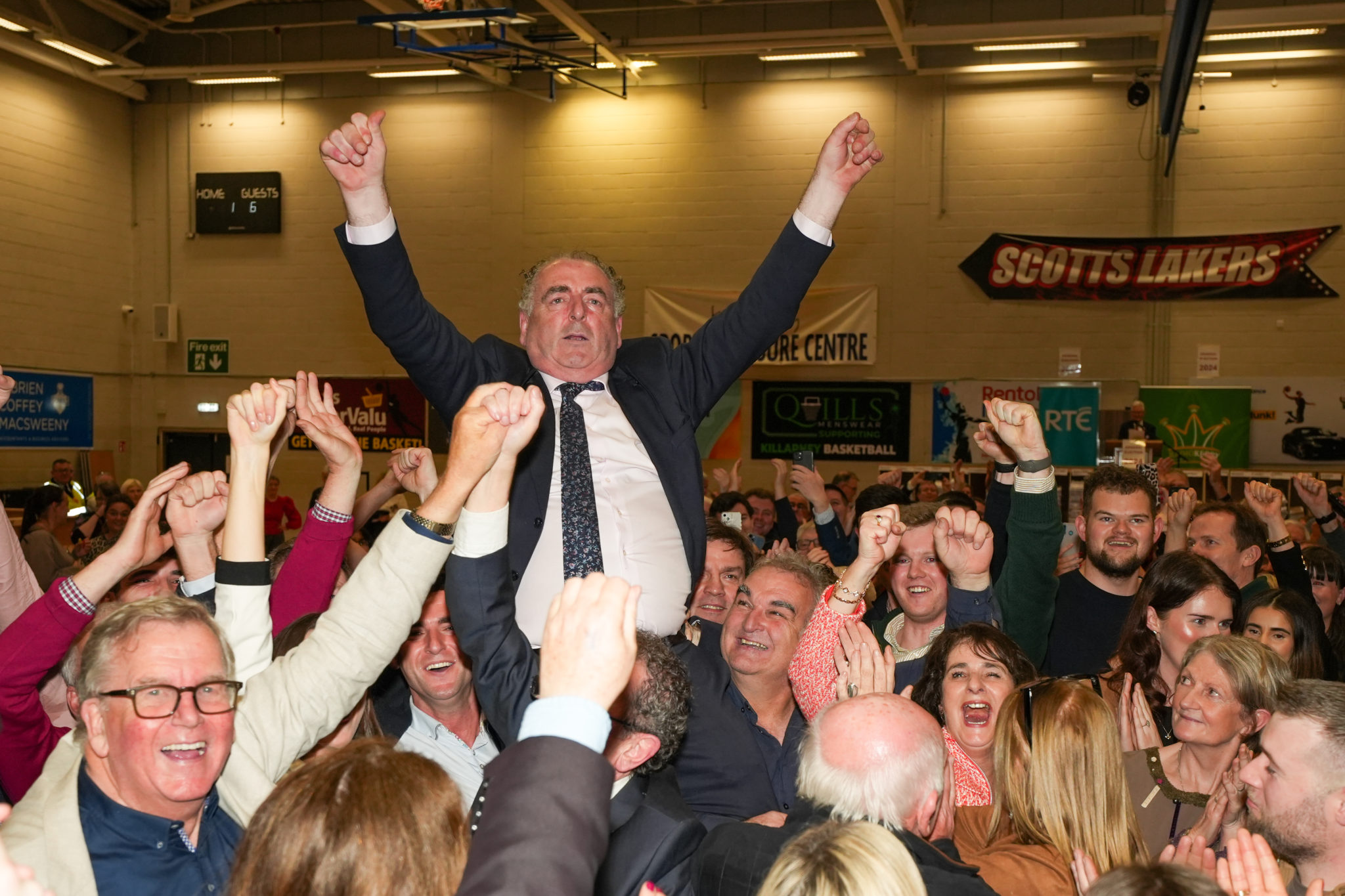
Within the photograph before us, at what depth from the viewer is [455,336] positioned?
273 centimetres

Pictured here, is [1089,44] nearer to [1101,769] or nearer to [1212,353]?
[1212,353]

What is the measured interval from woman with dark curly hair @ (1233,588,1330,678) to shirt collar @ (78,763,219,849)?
2934 mm

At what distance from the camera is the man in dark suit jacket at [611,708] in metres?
1.93

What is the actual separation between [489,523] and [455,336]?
36.2 inches

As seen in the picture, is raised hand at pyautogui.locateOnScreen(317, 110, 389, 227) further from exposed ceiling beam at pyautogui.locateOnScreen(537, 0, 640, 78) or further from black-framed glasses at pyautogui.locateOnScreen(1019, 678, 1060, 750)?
exposed ceiling beam at pyautogui.locateOnScreen(537, 0, 640, 78)

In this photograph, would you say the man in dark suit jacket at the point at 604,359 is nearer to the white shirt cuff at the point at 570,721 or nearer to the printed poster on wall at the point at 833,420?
the white shirt cuff at the point at 570,721

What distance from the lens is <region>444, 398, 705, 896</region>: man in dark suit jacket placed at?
6.32 feet

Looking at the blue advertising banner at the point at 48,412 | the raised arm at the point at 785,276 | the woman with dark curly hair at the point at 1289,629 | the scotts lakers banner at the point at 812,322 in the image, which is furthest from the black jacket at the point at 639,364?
the blue advertising banner at the point at 48,412

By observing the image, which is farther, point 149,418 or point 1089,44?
point 149,418

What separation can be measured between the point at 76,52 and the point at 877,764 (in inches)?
521

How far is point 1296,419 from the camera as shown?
11.0 meters

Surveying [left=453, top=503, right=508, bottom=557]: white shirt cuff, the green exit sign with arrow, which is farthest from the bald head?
the green exit sign with arrow

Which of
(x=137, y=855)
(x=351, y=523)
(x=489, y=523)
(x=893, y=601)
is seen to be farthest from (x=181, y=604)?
(x=893, y=601)

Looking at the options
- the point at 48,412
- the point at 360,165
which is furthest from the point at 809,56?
the point at 360,165
